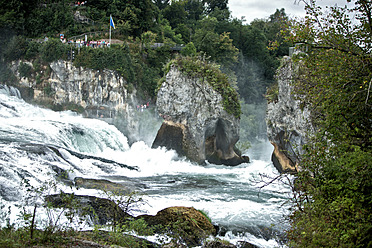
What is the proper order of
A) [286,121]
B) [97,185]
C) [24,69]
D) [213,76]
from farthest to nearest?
1. [24,69]
2. [213,76]
3. [286,121]
4. [97,185]

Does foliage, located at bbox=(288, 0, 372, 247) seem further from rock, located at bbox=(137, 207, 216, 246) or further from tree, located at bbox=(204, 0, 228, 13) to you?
tree, located at bbox=(204, 0, 228, 13)

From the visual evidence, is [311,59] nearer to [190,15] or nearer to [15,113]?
[15,113]

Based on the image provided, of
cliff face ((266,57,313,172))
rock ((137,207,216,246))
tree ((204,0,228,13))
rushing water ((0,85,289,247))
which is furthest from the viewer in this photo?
tree ((204,0,228,13))

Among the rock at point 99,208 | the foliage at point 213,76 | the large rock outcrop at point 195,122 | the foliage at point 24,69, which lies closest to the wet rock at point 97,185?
the rock at point 99,208

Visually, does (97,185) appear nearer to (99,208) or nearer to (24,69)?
(99,208)

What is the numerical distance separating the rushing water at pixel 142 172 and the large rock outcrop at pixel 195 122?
71 cm

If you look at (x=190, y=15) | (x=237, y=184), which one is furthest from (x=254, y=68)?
(x=237, y=184)

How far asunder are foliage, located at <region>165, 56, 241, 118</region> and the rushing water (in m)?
3.62

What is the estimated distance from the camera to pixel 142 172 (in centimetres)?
1644

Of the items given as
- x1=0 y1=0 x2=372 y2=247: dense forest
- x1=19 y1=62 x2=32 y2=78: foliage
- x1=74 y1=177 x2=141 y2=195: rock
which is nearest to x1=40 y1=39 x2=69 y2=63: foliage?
x1=0 y1=0 x2=372 y2=247: dense forest

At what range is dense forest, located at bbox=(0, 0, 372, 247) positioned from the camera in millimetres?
5629

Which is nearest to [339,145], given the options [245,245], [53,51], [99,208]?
[245,245]

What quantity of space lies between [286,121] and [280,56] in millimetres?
A: 22699

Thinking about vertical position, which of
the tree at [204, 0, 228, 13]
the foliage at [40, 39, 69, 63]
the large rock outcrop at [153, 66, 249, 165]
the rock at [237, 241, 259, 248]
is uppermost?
the tree at [204, 0, 228, 13]
